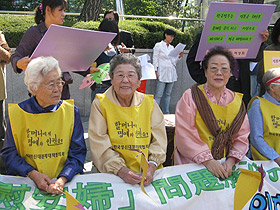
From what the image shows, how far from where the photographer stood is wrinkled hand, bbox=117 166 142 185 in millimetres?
2727

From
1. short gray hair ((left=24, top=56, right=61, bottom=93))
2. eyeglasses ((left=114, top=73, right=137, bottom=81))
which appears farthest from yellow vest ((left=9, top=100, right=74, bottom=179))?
eyeglasses ((left=114, top=73, right=137, bottom=81))

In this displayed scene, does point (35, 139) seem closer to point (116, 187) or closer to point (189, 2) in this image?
point (116, 187)

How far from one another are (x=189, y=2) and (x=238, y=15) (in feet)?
44.9

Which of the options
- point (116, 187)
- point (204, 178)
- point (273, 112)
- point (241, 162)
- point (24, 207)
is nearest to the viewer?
point (24, 207)

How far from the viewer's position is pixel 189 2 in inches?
658

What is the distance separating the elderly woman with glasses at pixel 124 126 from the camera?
2.95 m

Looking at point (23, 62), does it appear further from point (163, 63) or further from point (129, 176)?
point (163, 63)

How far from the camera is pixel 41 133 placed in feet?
9.02

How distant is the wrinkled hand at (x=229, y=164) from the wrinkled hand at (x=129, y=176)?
0.79m

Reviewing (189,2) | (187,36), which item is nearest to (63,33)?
(187,36)

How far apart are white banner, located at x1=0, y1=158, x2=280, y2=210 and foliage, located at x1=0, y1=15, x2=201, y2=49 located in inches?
216

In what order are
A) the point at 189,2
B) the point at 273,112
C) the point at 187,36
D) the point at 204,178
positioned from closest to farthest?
the point at 204,178 < the point at 273,112 < the point at 187,36 < the point at 189,2

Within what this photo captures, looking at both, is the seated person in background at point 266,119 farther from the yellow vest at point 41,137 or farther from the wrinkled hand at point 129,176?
the yellow vest at point 41,137

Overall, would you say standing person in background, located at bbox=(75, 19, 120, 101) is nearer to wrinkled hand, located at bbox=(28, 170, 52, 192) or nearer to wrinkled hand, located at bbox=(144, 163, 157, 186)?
wrinkled hand, located at bbox=(144, 163, 157, 186)
